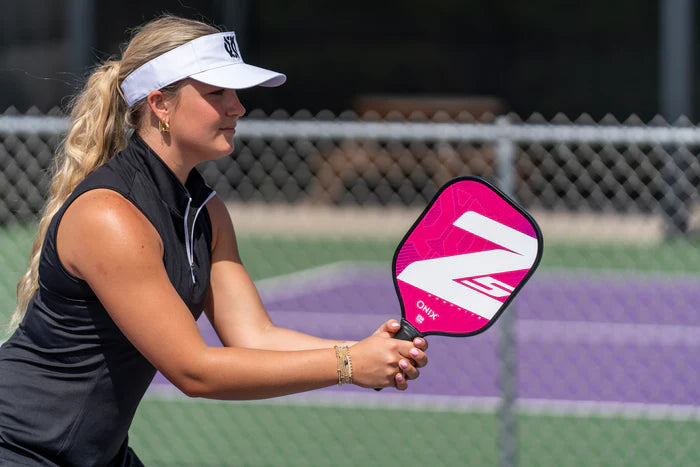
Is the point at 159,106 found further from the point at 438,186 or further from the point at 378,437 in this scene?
the point at 438,186

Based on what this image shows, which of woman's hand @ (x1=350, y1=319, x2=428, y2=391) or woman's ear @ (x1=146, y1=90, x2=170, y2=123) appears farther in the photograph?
woman's ear @ (x1=146, y1=90, x2=170, y2=123)

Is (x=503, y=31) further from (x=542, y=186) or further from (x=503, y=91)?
(x=542, y=186)

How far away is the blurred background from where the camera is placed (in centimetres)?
559

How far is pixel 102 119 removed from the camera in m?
2.96

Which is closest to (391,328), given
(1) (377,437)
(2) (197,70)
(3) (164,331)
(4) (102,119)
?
(3) (164,331)

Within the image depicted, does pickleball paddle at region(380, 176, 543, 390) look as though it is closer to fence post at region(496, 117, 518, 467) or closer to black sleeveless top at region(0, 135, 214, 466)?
black sleeveless top at region(0, 135, 214, 466)

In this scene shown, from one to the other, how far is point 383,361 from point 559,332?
622 cm

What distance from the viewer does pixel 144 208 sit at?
8.73ft

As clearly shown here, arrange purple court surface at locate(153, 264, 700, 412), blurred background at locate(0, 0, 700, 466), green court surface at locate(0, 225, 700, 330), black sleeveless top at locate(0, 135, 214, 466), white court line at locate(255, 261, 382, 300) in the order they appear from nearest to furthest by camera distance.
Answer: black sleeveless top at locate(0, 135, 214, 466) → blurred background at locate(0, 0, 700, 466) → purple court surface at locate(153, 264, 700, 412) → white court line at locate(255, 261, 382, 300) → green court surface at locate(0, 225, 700, 330)

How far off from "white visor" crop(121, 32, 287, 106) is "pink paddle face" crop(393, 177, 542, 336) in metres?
0.57

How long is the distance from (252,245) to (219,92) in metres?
9.91

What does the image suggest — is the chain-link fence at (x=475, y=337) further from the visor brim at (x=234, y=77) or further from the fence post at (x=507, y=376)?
the visor brim at (x=234, y=77)

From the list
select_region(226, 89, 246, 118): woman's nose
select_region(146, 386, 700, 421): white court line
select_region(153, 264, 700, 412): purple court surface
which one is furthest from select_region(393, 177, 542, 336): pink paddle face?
select_region(146, 386, 700, 421): white court line

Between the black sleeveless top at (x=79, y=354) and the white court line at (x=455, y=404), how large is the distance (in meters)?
2.97
